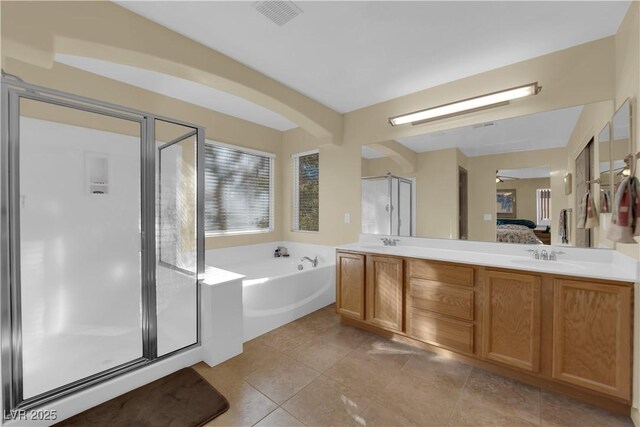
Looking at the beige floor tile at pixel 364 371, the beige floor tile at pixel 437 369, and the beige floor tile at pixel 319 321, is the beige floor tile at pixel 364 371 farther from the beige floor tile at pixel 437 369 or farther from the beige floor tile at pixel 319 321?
the beige floor tile at pixel 319 321

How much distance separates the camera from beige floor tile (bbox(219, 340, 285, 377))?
2121mm

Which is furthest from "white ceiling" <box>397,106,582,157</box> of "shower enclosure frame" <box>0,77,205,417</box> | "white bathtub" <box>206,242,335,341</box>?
"shower enclosure frame" <box>0,77,205,417</box>

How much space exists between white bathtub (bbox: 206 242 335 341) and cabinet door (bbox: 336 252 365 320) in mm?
485

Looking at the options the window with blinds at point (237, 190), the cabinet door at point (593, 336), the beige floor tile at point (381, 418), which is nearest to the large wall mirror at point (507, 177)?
the cabinet door at point (593, 336)

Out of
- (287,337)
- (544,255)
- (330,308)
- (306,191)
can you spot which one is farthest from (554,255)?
(306,191)

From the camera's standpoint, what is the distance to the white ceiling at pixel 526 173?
235 centimetres

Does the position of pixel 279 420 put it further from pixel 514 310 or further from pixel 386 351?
pixel 514 310

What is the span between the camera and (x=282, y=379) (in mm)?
1991

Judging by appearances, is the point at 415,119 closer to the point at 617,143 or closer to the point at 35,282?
the point at 617,143

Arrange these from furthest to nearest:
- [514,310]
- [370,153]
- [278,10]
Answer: [370,153], [514,310], [278,10]

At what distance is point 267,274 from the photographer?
384cm

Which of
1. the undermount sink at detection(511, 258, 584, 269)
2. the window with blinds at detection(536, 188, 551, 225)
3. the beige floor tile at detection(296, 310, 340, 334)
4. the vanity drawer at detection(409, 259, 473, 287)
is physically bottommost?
the beige floor tile at detection(296, 310, 340, 334)

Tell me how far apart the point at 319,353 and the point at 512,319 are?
60.9 inches

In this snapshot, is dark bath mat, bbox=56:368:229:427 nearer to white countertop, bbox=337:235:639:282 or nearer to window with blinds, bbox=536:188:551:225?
white countertop, bbox=337:235:639:282
